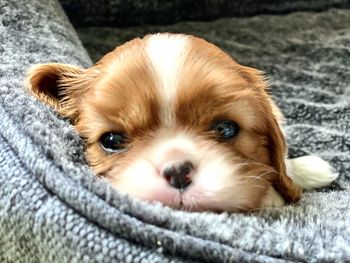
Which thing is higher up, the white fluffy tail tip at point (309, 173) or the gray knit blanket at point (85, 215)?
the gray knit blanket at point (85, 215)

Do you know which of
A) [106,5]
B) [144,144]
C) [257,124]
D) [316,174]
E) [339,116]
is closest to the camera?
[144,144]

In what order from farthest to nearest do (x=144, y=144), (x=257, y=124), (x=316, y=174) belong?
(x=316, y=174) < (x=257, y=124) < (x=144, y=144)

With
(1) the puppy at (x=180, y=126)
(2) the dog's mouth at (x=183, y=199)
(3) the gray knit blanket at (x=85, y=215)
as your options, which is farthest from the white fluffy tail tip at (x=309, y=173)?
(2) the dog's mouth at (x=183, y=199)

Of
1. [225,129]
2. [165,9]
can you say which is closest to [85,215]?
[225,129]

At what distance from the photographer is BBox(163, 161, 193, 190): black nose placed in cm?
141

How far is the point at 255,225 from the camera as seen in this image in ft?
4.58

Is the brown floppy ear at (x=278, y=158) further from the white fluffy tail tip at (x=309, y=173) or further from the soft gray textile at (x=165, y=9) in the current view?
the soft gray textile at (x=165, y=9)

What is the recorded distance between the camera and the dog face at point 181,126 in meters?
1.45

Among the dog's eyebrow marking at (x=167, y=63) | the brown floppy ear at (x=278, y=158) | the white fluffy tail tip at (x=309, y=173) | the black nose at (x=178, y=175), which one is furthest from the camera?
the white fluffy tail tip at (x=309, y=173)

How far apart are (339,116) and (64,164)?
1.25 meters

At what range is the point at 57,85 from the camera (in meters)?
1.84

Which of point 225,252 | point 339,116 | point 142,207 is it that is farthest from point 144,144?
point 339,116

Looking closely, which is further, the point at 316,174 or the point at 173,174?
the point at 316,174

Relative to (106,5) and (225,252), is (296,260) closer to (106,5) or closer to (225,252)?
(225,252)
